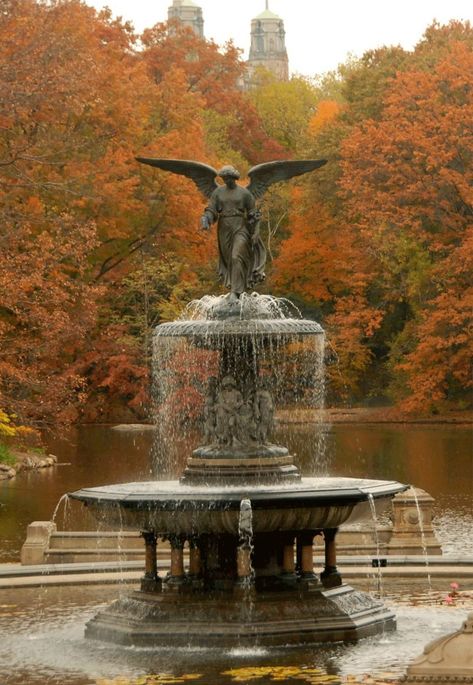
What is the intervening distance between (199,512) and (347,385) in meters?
51.5

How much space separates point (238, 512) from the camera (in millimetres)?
17141

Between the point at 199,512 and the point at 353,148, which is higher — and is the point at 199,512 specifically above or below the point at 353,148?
below

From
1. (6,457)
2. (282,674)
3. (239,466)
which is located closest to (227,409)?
(239,466)

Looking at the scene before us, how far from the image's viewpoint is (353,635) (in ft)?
56.3

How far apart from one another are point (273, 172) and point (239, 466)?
133 inches

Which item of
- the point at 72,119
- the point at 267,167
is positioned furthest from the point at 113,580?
the point at 72,119

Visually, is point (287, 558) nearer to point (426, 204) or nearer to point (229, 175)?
point (229, 175)

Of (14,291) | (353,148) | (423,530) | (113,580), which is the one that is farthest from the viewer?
(353,148)

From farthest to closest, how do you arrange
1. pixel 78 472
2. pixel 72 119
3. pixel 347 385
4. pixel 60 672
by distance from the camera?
pixel 347 385 < pixel 72 119 < pixel 78 472 < pixel 60 672

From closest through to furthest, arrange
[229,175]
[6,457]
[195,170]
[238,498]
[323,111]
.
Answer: [238,498], [229,175], [195,170], [6,457], [323,111]

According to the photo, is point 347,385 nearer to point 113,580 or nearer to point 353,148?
point 353,148

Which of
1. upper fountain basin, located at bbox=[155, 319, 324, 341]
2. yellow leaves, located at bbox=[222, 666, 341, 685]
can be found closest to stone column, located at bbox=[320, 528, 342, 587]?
upper fountain basin, located at bbox=[155, 319, 324, 341]

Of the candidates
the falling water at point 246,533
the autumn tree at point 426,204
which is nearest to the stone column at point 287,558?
the falling water at point 246,533

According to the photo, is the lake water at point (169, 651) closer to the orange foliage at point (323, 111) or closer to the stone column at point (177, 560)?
the stone column at point (177, 560)
